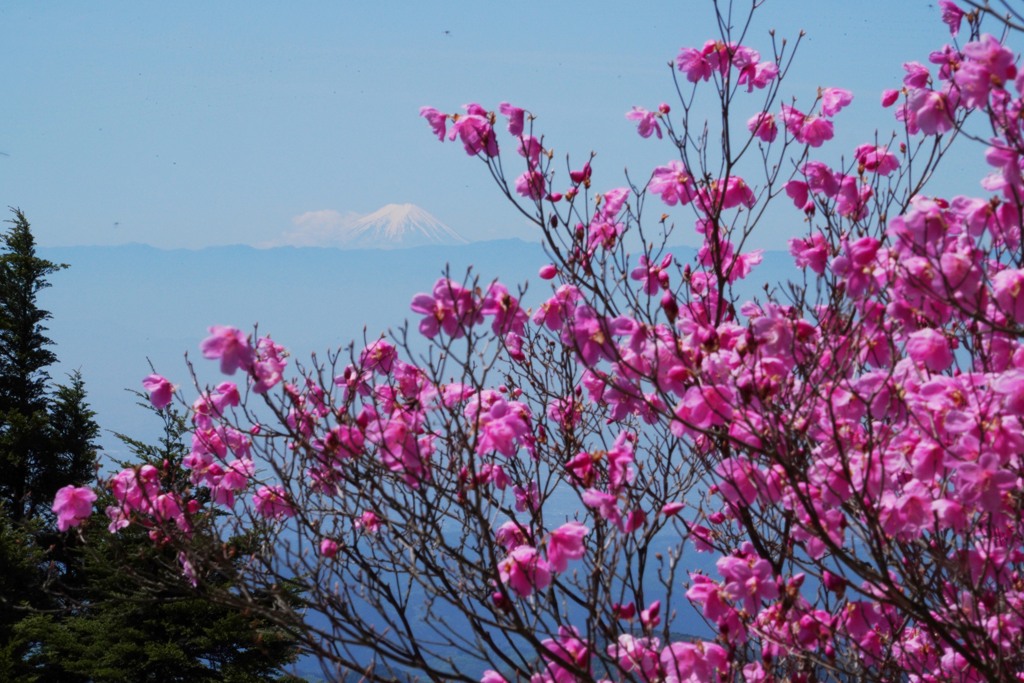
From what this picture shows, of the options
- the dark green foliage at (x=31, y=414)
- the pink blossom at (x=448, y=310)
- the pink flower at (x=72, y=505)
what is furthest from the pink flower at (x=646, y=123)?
the dark green foliage at (x=31, y=414)

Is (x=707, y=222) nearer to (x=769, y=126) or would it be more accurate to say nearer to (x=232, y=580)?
(x=769, y=126)

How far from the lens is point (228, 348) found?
95.7 inches

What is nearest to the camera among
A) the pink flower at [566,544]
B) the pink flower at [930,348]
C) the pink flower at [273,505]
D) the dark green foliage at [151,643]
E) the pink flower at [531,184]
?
the pink flower at [930,348]

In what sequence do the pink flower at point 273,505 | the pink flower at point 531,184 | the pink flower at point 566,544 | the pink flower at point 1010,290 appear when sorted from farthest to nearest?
1. the pink flower at point 531,184
2. the pink flower at point 273,505
3. the pink flower at point 566,544
4. the pink flower at point 1010,290

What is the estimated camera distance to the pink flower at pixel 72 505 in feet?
11.5

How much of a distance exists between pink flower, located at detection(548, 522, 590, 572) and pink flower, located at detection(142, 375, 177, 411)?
4.98ft

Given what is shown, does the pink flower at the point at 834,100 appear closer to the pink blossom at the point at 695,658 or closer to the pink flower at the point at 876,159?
the pink flower at the point at 876,159

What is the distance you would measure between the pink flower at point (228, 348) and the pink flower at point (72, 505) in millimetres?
1420

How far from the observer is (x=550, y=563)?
254 centimetres

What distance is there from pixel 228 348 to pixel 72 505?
1.55 m

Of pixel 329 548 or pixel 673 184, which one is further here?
pixel 673 184

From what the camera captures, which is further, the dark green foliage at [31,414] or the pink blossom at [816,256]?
the dark green foliage at [31,414]

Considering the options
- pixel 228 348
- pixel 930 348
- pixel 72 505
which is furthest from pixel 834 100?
pixel 72 505

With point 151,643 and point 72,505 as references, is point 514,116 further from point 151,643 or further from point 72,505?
point 151,643
